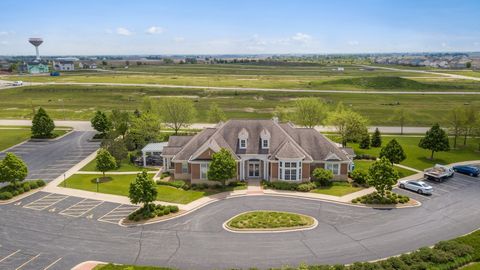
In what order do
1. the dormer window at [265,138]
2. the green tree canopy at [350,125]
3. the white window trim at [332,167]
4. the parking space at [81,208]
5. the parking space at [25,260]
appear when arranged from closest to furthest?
1. the parking space at [25,260]
2. the parking space at [81,208]
3. the white window trim at [332,167]
4. the dormer window at [265,138]
5. the green tree canopy at [350,125]

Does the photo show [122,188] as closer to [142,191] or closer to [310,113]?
[142,191]

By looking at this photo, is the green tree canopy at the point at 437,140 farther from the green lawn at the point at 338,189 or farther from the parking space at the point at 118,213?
the parking space at the point at 118,213

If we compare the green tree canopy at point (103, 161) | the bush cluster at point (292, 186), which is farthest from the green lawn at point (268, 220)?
the green tree canopy at point (103, 161)

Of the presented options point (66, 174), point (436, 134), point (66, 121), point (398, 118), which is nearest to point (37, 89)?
point (66, 121)

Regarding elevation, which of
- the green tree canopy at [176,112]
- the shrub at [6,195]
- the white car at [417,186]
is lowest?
the shrub at [6,195]

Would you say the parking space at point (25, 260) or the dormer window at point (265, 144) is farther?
the dormer window at point (265, 144)

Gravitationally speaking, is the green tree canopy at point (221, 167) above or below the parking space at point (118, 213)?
above

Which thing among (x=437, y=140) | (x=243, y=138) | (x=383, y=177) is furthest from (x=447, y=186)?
(x=243, y=138)
